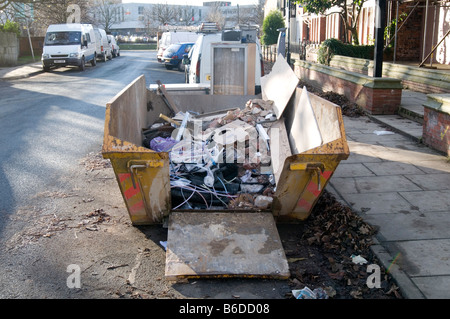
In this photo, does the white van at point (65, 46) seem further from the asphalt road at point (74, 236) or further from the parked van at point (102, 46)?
the asphalt road at point (74, 236)

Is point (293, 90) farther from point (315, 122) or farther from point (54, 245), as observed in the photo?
point (54, 245)

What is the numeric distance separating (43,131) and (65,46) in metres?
18.9

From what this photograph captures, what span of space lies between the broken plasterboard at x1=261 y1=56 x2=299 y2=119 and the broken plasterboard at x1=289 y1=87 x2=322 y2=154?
50 centimetres

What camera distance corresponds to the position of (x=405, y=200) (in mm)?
5961

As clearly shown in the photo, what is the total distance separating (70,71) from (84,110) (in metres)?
16.2

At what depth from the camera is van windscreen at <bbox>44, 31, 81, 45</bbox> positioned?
28.3 metres

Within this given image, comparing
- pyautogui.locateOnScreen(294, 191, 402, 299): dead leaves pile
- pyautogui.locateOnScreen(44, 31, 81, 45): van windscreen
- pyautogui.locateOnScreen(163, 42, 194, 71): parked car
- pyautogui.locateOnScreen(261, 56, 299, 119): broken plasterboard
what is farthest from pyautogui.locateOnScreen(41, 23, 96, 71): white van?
pyautogui.locateOnScreen(294, 191, 402, 299): dead leaves pile

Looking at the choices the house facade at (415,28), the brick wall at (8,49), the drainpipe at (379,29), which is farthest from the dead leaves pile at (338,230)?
the brick wall at (8,49)

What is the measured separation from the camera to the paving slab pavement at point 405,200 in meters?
4.24

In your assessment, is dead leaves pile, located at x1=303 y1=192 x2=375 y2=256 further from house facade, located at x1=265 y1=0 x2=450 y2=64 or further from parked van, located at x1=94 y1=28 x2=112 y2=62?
parked van, located at x1=94 y1=28 x2=112 y2=62

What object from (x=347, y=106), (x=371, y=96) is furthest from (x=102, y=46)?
(x=371, y=96)

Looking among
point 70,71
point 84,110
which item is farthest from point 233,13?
point 84,110

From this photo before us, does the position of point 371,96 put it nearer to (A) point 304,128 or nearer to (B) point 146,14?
(A) point 304,128
